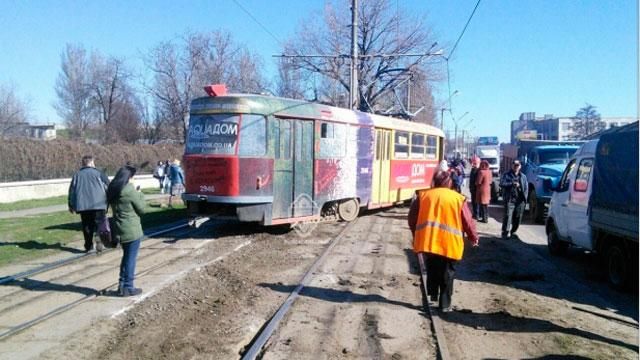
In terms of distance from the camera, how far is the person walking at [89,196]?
10.2 metres

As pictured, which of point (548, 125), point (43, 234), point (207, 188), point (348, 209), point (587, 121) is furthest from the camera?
point (548, 125)

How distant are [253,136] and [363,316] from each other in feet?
19.7

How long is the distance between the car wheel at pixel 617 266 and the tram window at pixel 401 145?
920cm

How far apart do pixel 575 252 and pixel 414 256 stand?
3748 mm

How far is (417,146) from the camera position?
19234mm

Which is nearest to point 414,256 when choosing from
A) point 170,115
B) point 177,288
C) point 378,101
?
point 177,288

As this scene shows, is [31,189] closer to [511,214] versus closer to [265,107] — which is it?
[265,107]

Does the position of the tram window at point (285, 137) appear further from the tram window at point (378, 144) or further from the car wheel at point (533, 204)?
the car wheel at point (533, 204)

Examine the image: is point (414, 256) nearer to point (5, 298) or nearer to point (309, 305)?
point (309, 305)

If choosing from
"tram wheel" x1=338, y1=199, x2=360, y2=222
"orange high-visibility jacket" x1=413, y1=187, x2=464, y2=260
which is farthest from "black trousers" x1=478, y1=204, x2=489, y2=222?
"orange high-visibility jacket" x1=413, y1=187, x2=464, y2=260

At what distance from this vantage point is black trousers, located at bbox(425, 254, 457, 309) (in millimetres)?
6543

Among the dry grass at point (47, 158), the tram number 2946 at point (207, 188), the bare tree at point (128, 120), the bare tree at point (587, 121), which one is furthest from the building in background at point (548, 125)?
the tram number 2946 at point (207, 188)

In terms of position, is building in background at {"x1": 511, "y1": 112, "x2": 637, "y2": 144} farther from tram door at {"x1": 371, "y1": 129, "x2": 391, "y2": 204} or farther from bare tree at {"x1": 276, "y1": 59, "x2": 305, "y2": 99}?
tram door at {"x1": 371, "y1": 129, "x2": 391, "y2": 204}

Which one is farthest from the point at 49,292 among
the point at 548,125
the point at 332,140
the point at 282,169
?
the point at 548,125
